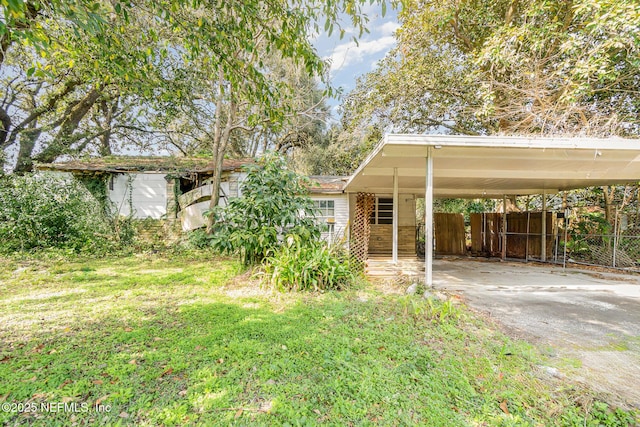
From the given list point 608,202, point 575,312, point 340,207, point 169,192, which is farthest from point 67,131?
point 608,202

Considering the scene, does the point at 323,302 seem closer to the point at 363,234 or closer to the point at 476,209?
the point at 363,234

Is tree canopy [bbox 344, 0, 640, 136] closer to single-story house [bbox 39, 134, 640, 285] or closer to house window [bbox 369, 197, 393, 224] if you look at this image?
single-story house [bbox 39, 134, 640, 285]

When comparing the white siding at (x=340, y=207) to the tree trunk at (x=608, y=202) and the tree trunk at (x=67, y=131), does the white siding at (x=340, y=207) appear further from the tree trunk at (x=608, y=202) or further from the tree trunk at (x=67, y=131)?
the tree trunk at (x=67, y=131)

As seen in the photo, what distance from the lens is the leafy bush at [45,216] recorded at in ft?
25.6

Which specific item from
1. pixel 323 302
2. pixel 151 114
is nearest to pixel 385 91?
pixel 323 302

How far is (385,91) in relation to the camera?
30.3 feet

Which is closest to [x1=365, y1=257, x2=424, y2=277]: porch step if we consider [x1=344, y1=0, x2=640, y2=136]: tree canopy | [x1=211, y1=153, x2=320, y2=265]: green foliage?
[x1=211, y1=153, x2=320, y2=265]: green foliage

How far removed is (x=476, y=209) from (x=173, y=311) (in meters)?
15.6

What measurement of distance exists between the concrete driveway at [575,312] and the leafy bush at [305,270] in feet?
→ 6.47

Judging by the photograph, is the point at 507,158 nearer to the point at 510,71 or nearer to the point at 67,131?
the point at 510,71

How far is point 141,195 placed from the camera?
33.2ft

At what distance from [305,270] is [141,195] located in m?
8.37

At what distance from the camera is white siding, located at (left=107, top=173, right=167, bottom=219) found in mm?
9961

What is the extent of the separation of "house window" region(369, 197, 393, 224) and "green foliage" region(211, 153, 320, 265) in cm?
476
